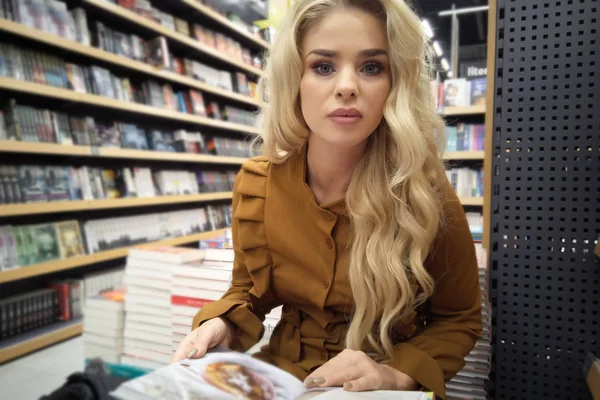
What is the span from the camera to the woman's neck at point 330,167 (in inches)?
35.6

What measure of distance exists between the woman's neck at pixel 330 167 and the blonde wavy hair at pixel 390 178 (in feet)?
0.10

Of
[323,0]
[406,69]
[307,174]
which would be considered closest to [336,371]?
[307,174]

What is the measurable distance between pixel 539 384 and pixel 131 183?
2741 millimetres

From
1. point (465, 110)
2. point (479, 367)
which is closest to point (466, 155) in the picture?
point (465, 110)

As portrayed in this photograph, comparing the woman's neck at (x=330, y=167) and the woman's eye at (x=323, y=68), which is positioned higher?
the woman's eye at (x=323, y=68)

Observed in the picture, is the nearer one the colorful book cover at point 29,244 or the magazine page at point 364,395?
the magazine page at point 364,395

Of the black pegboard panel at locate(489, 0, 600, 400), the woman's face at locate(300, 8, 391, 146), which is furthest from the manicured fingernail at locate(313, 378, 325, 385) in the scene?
the black pegboard panel at locate(489, 0, 600, 400)

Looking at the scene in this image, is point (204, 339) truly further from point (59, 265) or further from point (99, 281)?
point (99, 281)

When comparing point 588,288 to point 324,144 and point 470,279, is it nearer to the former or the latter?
point 470,279

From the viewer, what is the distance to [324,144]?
0.90 m

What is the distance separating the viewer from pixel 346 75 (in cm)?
78

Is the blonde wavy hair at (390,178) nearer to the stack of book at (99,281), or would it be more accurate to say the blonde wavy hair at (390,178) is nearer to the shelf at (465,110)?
the stack of book at (99,281)

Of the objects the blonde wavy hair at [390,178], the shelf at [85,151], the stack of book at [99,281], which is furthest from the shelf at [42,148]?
the blonde wavy hair at [390,178]

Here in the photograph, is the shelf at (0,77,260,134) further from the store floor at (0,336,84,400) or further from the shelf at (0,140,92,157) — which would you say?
the store floor at (0,336,84,400)
